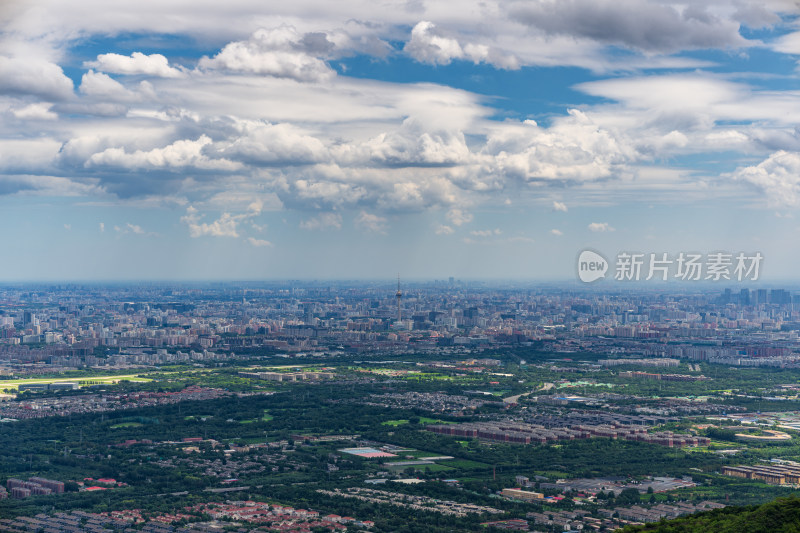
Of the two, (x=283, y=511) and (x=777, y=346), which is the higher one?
(x=777, y=346)

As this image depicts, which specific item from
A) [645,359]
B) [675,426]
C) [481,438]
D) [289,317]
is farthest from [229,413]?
[289,317]

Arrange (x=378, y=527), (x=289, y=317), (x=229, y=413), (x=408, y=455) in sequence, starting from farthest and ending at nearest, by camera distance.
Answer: (x=289, y=317) < (x=229, y=413) < (x=408, y=455) < (x=378, y=527)

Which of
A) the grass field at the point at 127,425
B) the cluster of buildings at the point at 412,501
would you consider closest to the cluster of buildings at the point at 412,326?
the grass field at the point at 127,425

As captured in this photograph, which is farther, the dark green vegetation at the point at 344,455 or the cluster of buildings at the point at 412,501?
the dark green vegetation at the point at 344,455

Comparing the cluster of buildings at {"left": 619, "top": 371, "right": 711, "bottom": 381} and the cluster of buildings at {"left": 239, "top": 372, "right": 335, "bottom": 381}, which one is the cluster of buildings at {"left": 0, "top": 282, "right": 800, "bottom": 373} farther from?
the cluster of buildings at {"left": 239, "top": 372, "right": 335, "bottom": 381}

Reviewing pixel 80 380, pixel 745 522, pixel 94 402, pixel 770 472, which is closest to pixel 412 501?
pixel 770 472

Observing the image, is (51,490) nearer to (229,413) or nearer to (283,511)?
(283,511)

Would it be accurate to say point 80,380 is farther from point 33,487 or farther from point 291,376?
point 33,487

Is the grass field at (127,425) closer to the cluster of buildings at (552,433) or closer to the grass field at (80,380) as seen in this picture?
the cluster of buildings at (552,433)
